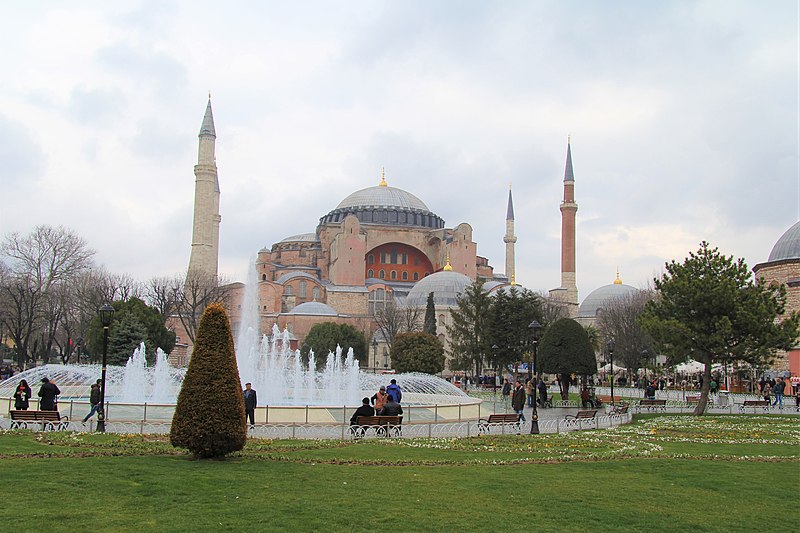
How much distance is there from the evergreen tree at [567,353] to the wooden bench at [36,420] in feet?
46.3

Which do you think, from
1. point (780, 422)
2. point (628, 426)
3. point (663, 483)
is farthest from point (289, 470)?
point (780, 422)

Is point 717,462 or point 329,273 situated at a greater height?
point 329,273

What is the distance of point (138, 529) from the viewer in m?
5.34

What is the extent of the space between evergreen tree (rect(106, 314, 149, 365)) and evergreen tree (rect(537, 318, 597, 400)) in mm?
16379

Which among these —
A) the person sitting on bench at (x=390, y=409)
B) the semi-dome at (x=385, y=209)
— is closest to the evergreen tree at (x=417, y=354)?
the person sitting on bench at (x=390, y=409)

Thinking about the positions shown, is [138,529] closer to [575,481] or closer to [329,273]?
[575,481]

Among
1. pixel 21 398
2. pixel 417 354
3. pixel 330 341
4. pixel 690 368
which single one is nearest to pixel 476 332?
pixel 417 354

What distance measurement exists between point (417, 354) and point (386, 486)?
92.3ft

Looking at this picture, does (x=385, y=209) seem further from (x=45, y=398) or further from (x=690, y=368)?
(x=45, y=398)

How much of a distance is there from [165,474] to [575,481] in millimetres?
3790

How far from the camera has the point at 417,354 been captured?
35062 mm

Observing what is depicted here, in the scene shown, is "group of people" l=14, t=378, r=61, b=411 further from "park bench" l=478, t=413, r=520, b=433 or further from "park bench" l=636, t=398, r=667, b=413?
"park bench" l=636, t=398, r=667, b=413

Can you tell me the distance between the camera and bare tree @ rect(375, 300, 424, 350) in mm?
46984

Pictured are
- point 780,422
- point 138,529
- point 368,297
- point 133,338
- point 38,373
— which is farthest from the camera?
point 368,297
